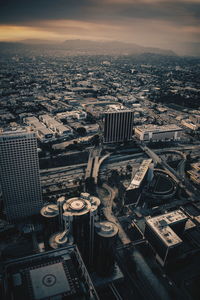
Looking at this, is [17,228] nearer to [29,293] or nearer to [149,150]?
[29,293]

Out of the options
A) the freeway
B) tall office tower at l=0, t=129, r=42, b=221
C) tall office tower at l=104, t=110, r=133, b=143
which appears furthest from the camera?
tall office tower at l=104, t=110, r=133, b=143

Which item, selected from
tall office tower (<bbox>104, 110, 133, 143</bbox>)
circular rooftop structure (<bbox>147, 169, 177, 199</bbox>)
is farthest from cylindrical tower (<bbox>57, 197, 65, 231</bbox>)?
tall office tower (<bbox>104, 110, 133, 143</bbox>)

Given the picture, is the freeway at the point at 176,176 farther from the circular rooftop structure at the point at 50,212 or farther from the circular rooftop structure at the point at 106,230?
the circular rooftop structure at the point at 50,212

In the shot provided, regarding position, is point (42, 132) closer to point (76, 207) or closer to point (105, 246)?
point (76, 207)

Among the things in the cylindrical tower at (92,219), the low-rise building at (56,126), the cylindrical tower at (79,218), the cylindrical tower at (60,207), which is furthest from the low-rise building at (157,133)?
the cylindrical tower at (79,218)

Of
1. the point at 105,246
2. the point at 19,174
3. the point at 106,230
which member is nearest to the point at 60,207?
the point at 106,230

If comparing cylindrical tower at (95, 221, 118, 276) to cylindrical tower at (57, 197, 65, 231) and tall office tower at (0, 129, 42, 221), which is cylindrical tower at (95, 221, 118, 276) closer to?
cylindrical tower at (57, 197, 65, 231)
